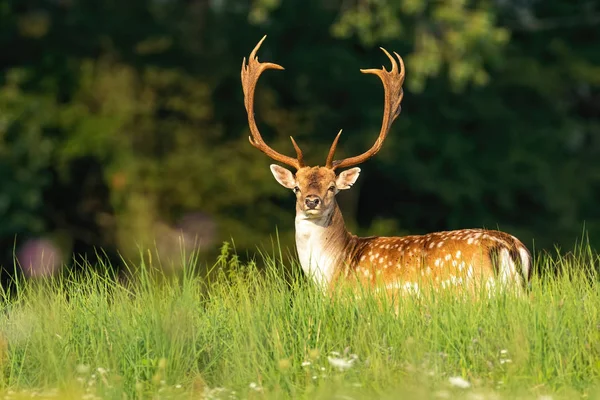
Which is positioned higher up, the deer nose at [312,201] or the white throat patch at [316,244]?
the deer nose at [312,201]

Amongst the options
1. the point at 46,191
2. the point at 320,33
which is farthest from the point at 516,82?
the point at 46,191

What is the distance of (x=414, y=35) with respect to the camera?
17609 mm

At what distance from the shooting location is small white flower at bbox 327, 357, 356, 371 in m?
5.50

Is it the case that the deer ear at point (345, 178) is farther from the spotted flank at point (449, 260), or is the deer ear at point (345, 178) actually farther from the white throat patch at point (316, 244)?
the spotted flank at point (449, 260)

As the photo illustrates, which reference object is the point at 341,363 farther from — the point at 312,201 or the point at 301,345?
the point at 312,201

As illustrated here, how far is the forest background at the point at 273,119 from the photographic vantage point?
16438mm

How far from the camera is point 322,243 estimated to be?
26.6ft

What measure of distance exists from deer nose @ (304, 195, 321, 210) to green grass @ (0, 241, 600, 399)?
1.25 m

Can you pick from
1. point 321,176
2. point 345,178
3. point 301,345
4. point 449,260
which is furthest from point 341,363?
point 345,178

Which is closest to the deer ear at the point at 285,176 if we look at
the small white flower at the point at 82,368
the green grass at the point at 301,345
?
the green grass at the point at 301,345

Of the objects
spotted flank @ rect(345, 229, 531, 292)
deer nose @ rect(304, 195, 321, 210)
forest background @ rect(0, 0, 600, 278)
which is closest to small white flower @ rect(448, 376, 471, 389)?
spotted flank @ rect(345, 229, 531, 292)

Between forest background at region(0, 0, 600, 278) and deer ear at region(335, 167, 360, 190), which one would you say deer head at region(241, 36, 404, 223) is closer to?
deer ear at region(335, 167, 360, 190)

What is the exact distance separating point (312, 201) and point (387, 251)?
585mm

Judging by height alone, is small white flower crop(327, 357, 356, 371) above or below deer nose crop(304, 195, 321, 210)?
below
